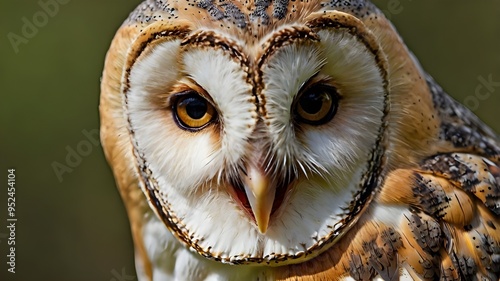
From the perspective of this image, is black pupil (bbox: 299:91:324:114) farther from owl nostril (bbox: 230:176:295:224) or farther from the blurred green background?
the blurred green background

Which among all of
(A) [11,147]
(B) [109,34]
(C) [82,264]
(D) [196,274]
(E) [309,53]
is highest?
(E) [309,53]

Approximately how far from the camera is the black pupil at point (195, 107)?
1.70 meters

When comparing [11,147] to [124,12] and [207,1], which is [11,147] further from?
[207,1]

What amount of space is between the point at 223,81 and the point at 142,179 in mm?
461

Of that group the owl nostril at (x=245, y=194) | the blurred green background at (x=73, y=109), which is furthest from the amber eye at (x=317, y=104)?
the blurred green background at (x=73, y=109)

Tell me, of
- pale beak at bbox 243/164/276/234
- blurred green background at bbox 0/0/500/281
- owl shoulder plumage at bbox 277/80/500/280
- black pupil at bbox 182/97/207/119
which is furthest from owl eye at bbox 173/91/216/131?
blurred green background at bbox 0/0/500/281

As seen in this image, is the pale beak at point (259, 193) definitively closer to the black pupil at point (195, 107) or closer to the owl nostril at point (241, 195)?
the owl nostril at point (241, 195)

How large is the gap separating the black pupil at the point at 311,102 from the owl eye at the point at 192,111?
20 cm

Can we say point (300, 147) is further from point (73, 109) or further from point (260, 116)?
point (73, 109)

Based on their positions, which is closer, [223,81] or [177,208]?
[223,81]

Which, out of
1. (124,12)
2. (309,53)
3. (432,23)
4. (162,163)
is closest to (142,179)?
(162,163)

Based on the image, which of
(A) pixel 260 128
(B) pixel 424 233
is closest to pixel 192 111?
(A) pixel 260 128

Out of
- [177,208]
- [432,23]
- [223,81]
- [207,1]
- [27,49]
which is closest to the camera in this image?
[223,81]

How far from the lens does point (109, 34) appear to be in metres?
4.30
